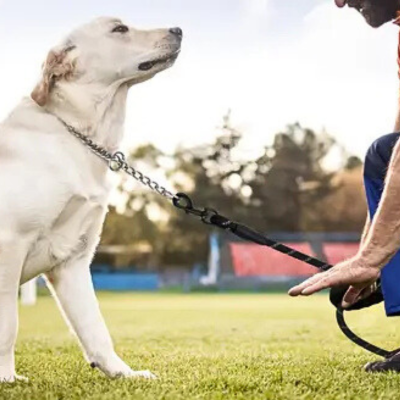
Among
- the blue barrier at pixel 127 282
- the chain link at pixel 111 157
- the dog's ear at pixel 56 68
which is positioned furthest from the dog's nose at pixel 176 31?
the blue barrier at pixel 127 282

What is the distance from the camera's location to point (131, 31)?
3.19 meters

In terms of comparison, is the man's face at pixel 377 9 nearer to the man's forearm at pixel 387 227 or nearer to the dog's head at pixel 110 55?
the dog's head at pixel 110 55

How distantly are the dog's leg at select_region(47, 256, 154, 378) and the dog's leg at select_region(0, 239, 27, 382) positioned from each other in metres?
0.21

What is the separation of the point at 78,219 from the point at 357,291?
43.4 inches

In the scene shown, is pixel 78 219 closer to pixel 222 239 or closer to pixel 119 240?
pixel 222 239

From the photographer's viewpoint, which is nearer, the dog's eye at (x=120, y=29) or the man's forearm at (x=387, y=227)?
the man's forearm at (x=387, y=227)

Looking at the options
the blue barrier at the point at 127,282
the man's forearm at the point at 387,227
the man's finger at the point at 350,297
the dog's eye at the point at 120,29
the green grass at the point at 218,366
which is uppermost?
the dog's eye at the point at 120,29

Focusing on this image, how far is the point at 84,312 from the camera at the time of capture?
9.96 feet

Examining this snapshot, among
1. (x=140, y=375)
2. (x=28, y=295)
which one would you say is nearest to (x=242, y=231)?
(x=140, y=375)

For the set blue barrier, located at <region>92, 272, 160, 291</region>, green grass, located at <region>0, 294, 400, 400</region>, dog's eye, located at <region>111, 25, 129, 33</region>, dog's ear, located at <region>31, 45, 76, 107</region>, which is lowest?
blue barrier, located at <region>92, 272, 160, 291</region>

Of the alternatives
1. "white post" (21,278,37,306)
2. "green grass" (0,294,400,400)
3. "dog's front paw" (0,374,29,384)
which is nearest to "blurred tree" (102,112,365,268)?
"white post" (21,278,37,306)

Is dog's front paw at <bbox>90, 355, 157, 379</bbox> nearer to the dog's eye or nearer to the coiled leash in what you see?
the coiled leash

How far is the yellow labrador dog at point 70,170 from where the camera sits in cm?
283

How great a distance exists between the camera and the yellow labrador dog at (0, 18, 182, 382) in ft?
9.29
